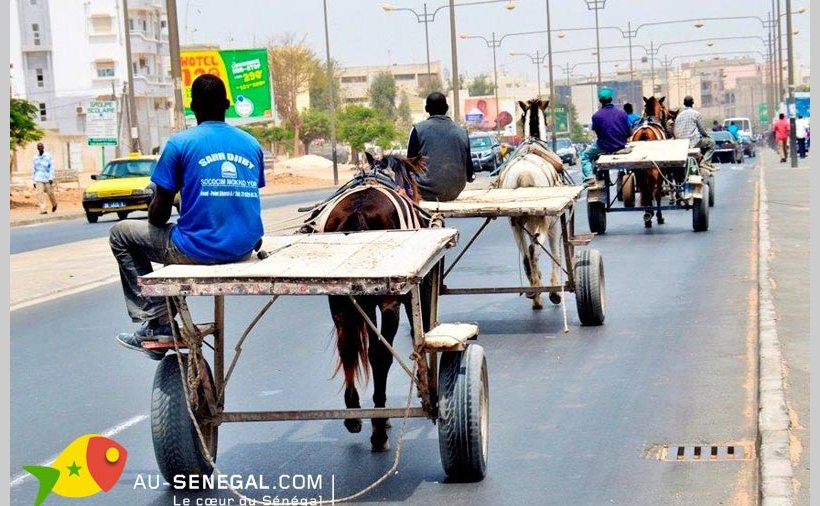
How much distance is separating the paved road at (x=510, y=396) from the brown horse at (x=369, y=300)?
15.7 inches

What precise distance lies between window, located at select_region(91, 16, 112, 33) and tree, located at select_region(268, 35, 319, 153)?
11.4m

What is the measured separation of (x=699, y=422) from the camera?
28.3 ft

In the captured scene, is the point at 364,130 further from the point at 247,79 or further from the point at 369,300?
the point at 369,300

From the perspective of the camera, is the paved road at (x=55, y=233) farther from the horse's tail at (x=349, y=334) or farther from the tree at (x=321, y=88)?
the tree at (x=321, y=88)

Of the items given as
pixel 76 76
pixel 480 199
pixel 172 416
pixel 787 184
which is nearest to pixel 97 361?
pixel 480 199

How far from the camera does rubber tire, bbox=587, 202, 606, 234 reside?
22812mm

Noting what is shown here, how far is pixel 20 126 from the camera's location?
48.1 meters

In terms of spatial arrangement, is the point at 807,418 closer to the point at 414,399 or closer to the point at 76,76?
the point at 414,399

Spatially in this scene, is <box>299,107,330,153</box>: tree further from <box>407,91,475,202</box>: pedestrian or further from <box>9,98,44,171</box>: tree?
<box>407,91,475,202</box>: pedestrian

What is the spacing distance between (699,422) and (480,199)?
4239 mm

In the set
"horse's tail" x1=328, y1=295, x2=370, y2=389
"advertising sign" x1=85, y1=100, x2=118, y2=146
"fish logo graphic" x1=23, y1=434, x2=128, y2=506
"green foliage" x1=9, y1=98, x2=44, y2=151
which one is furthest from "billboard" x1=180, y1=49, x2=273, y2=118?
"horse's tail" x1=328, y1=295, x2=370, y2=389

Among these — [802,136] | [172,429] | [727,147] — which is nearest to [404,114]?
[727,147]

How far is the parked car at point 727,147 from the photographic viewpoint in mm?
59125

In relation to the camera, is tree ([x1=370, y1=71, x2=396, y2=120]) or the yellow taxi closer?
the yellow taxi
